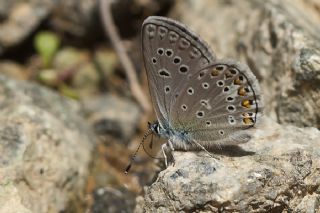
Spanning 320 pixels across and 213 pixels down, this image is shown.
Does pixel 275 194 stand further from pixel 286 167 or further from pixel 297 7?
pixel 297 7

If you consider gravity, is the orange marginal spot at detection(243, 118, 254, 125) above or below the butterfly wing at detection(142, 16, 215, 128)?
below

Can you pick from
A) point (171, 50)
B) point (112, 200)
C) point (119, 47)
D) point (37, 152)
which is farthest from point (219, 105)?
point (119, 47)

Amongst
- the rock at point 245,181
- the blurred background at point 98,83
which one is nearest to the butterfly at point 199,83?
the rock at point 245,181

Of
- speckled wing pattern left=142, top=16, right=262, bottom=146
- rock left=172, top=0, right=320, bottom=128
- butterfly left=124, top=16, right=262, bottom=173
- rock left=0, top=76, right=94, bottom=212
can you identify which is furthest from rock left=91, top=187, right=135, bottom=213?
rock left=172, top=0, right=320, bottom=128

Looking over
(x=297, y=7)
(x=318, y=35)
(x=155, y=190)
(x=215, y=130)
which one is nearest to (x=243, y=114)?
(x=215, y=130)

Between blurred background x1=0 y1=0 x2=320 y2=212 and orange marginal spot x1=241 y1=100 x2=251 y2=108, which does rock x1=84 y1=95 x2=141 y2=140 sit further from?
orange marginal spot x1=241 y1=100 x2=251 y2=108

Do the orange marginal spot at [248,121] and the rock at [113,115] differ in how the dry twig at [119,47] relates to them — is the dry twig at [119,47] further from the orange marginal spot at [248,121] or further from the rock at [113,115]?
the orange marginal spot at [248,121]
